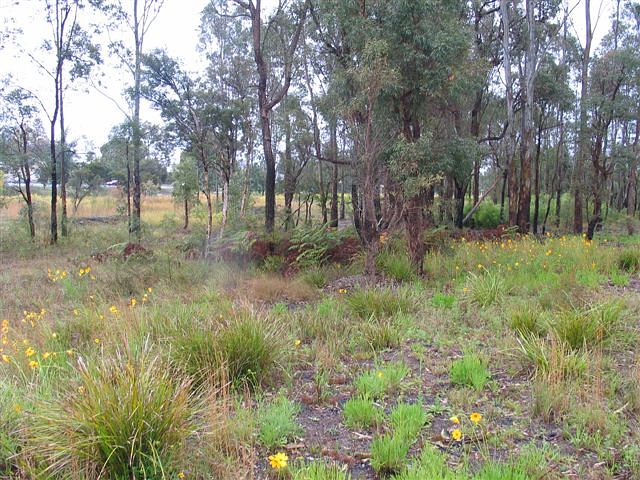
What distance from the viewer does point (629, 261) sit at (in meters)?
9.00

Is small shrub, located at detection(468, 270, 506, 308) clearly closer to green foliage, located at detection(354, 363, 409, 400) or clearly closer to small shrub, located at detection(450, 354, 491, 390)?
small shrub, located at detection(450, 354, 491, 390)

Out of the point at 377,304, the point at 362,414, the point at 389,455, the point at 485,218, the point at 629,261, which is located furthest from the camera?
the point at 485,218

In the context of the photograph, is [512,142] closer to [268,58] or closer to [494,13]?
[494,13]

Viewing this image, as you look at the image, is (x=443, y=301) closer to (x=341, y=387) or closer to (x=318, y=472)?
(x=341, y=387)

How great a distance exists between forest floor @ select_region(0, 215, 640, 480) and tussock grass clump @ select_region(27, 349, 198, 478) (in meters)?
0.01

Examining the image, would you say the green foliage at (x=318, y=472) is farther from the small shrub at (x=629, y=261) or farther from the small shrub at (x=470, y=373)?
the small shrub at (x=629, y=261)

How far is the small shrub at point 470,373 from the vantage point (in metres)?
4.18

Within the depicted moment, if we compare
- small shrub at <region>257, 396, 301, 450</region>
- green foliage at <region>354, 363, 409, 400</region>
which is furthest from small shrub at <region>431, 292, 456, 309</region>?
small shrub at <region>257, 396, 301, 450</region>

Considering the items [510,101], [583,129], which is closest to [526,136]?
[510,101]

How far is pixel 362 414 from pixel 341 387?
0.73 metres

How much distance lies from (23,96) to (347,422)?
68.6 ft

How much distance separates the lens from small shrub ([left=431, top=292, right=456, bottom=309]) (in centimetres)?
694

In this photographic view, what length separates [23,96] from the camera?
1925 cm

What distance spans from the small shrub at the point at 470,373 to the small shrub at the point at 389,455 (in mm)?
1276
